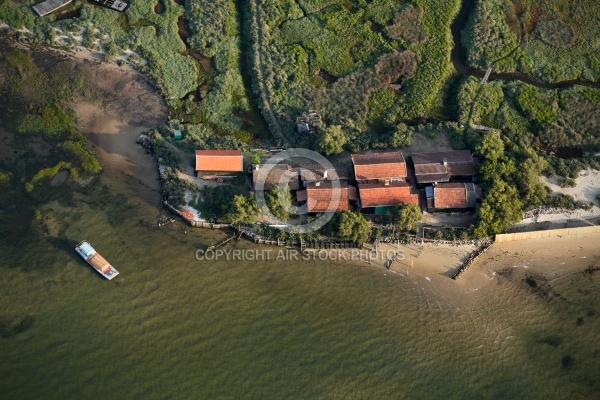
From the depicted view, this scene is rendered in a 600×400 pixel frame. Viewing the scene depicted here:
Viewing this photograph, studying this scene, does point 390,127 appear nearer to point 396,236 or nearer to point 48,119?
point 396,236

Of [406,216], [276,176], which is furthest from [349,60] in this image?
[406,216]

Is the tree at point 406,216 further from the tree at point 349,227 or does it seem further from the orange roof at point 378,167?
the orange roof at point 378,167

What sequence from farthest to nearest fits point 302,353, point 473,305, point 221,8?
1. point 221,8
2. point 473,305
3. point 302,353

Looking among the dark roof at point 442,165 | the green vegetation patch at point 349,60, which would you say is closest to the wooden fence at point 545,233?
the dark roof at point 442,165

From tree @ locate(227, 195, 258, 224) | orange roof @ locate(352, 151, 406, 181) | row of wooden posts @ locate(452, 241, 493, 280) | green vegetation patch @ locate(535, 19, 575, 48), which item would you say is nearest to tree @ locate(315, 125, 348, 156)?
orange roof @ locate(352, 151, 406, 181)

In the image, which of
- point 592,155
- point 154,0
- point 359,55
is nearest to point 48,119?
point 154,0

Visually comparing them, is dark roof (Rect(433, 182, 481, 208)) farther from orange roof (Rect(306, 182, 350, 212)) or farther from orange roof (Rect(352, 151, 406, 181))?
orange roof (Rect(306, 182, 350, 212))
